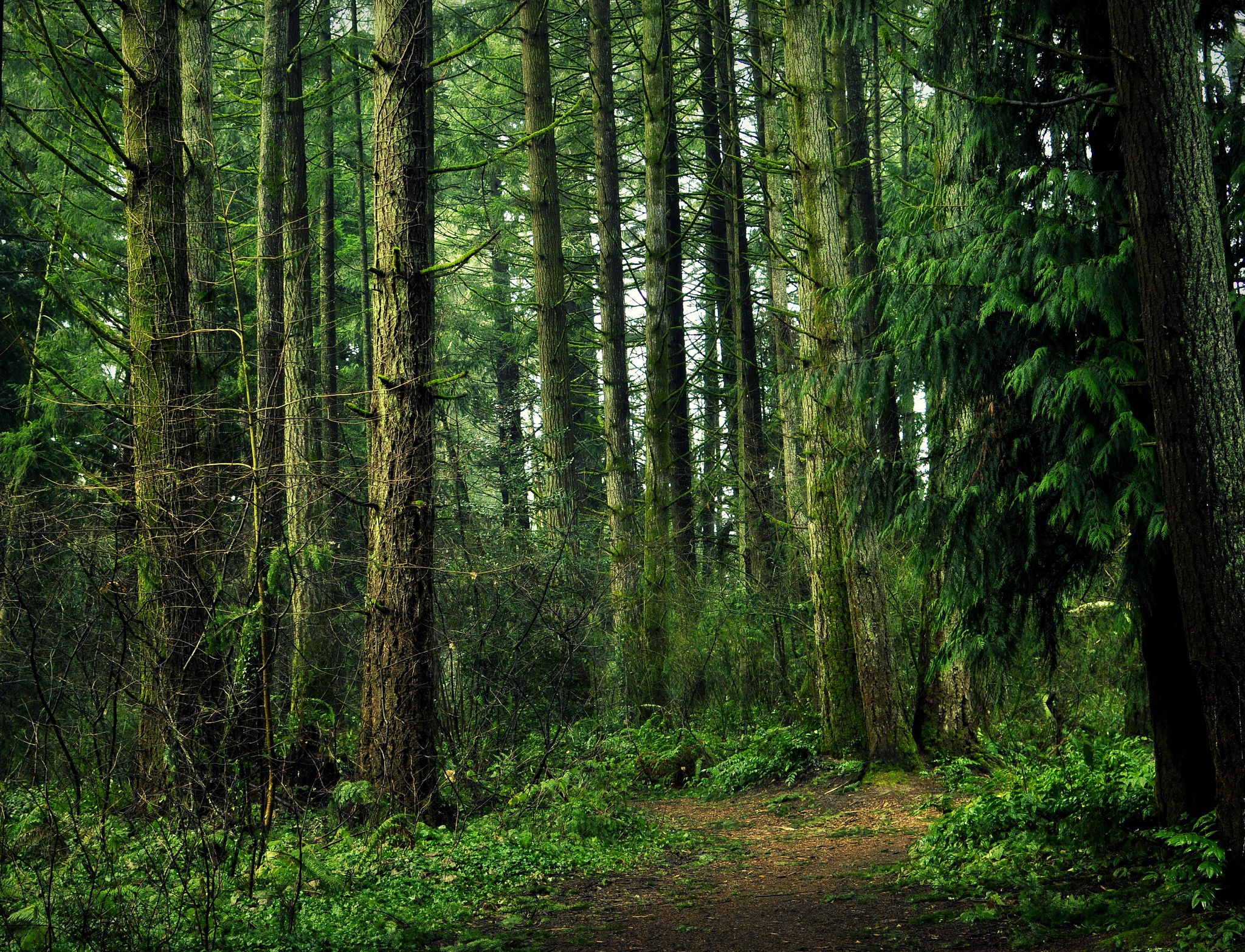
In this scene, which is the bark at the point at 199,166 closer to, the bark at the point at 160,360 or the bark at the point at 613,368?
the bark at the point at 160,360

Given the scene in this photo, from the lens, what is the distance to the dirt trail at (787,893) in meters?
5.04

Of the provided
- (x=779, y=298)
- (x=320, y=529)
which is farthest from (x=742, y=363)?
(x=320, y=529)

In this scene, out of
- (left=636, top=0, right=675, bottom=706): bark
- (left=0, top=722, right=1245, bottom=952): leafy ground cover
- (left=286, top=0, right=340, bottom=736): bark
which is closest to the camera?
(left=0, top=722, right=1245, bottom=952): leafy ground cover

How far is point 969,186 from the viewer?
232 inches

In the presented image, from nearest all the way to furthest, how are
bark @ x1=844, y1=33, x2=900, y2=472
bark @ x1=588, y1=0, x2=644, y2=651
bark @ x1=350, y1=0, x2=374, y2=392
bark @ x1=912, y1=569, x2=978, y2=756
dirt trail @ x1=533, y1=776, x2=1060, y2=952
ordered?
dirt trail @ x1=533, y1=776, x2=1060, y2=952 < bark @ x1=912, y1=569, x2=978, y2=756 < bark @ x1=588, y1=0, x2=644, y2=651 < bark @ x1=844, y1=33, x2=900, y2=472 < bark @ x1=350, y1=0, x2=374, y2=392

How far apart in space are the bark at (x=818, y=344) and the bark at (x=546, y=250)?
12.2 ft

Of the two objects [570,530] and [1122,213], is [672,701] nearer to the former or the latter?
[570,530]

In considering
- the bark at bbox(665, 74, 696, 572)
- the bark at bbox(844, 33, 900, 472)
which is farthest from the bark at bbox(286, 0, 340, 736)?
the bark at bbox(844, 33, 900, 472)

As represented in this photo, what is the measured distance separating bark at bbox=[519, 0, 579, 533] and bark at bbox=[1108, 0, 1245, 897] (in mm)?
8552

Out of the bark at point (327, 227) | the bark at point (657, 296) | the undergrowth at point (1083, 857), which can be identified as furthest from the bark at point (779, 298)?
the bark at point (327, 227)

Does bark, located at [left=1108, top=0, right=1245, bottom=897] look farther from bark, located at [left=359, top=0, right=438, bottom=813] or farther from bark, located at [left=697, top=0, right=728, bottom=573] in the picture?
bark, located at [left=697, top=0, right=728, bottom=573]

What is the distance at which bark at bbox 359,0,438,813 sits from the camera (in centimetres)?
706

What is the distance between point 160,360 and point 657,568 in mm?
6763

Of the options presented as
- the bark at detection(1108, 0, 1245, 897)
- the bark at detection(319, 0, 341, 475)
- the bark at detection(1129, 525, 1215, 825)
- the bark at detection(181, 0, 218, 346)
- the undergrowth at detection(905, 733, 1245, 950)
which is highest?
the bark at detection(319, 0, 341, 475)
